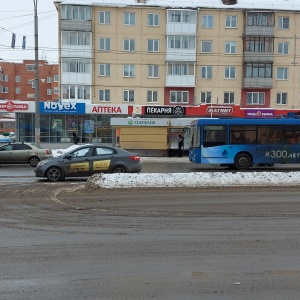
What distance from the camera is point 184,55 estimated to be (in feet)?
166

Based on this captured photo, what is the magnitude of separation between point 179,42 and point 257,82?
10750mm

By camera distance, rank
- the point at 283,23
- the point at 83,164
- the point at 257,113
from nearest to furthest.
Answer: the point at 83,164 → the point at 257,113 → the point at 283,23

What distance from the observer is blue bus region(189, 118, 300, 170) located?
22.3 meters

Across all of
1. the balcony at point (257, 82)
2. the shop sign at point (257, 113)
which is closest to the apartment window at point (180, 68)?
the balcony at point (257, 82)

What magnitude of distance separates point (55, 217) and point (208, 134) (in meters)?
14.9

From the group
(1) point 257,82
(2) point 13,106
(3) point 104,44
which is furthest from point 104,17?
(1) point 257,82

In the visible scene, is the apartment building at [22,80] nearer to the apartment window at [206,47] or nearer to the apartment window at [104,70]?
the apartment window at [104,70]

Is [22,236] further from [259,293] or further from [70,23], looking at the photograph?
[70,23]

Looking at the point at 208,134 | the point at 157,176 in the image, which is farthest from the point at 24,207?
the point at 208,134

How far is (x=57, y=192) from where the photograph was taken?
12.7m

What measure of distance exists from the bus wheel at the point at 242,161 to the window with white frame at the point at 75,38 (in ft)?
106

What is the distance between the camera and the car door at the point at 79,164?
16.2 m

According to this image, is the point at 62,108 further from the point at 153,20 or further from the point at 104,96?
the point at 153,20

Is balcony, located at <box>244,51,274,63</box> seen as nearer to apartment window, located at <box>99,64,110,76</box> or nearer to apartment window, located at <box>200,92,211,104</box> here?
apartment window, located at <box>200,92,211,104</box>
